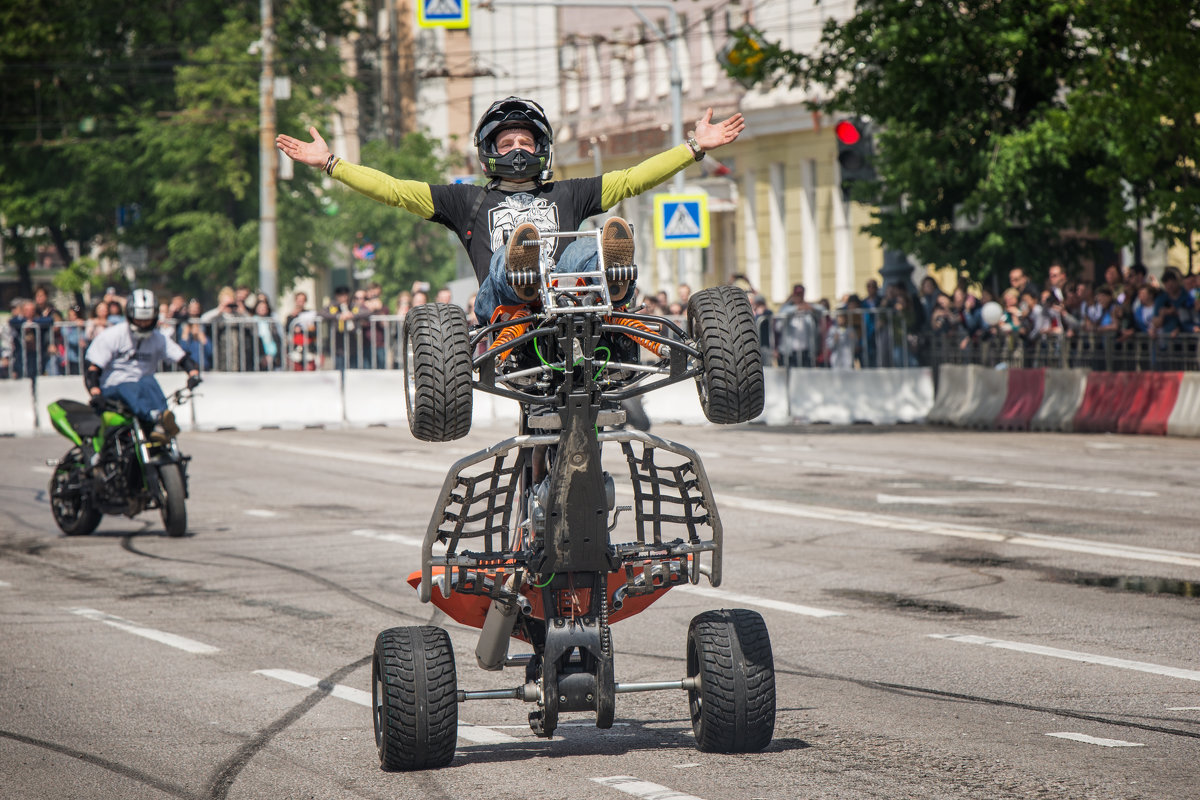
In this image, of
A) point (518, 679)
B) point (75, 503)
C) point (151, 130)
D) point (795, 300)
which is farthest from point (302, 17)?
point (518, 679)

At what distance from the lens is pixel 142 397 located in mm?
14477

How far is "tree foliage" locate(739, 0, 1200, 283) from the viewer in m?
23.3

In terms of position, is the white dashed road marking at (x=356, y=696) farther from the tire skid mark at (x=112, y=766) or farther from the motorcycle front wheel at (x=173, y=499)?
the motorcycle front wheel at (x=173, y=499)

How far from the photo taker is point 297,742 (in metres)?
6.90

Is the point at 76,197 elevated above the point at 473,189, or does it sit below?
above

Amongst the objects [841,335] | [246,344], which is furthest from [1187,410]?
[246,344]

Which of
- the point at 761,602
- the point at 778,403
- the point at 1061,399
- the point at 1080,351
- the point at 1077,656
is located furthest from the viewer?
the point at 778,403

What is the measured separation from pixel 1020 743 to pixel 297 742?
2.68 m

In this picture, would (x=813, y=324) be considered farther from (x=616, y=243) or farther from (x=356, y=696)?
(x=616, y=243)

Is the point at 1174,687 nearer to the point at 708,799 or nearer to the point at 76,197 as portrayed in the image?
the point at 708,799

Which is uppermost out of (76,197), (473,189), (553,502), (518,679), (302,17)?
(302,17)

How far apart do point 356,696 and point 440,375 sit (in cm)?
255

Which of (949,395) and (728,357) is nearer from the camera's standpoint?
(728,357)

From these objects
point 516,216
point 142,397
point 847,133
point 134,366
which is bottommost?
point 142,397
